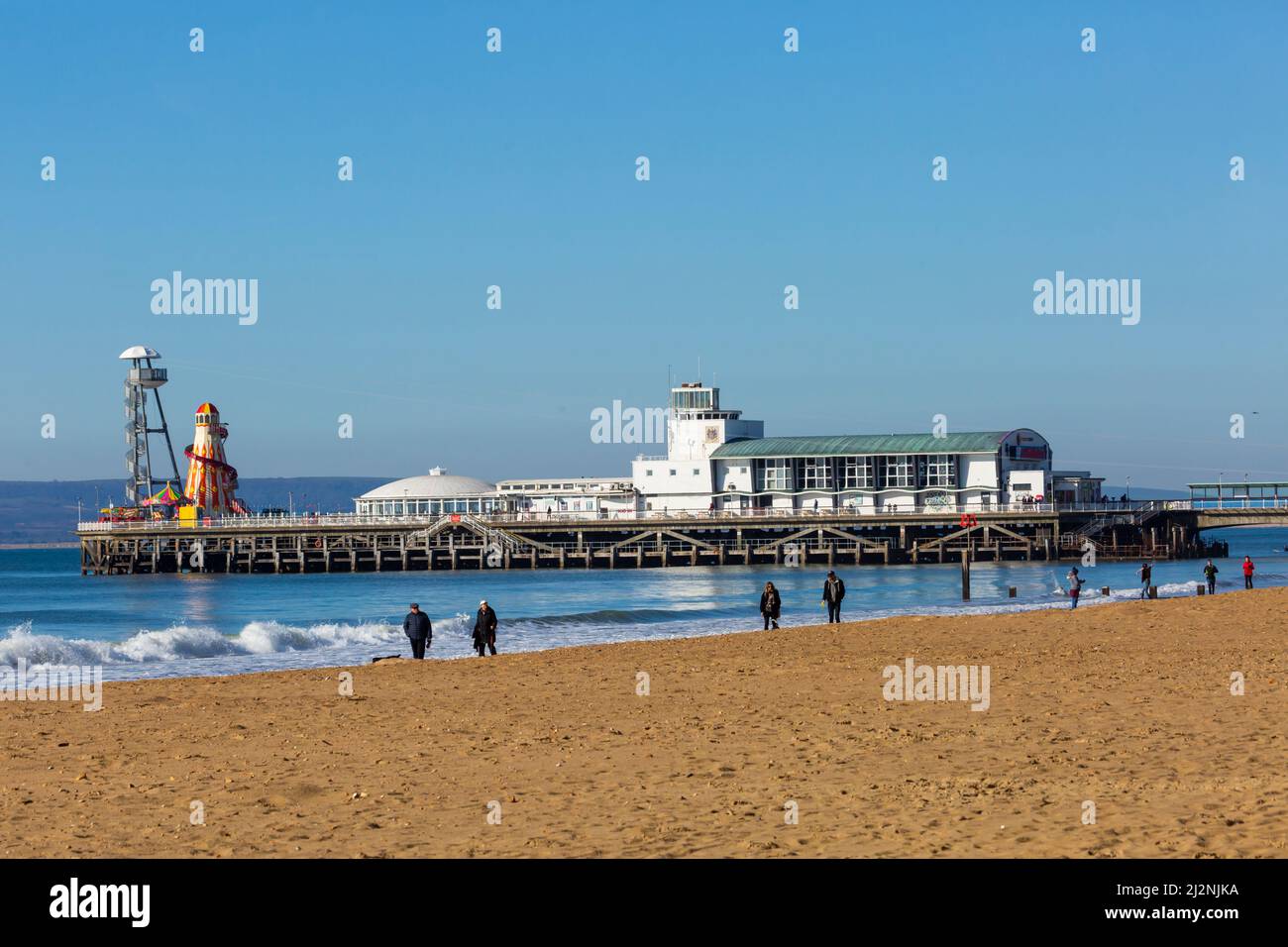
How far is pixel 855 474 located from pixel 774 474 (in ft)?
16.1

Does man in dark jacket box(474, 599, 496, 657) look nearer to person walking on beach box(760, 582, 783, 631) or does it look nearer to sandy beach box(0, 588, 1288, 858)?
sandy beach box(0, 588, 1288, 858)

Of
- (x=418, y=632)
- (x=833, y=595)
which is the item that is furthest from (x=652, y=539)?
(x=418, y=632)

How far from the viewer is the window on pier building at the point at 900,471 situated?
9294 centimetres

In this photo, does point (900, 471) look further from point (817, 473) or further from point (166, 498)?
point (166, 498)

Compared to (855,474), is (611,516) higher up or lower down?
lower down

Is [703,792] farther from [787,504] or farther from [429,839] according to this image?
[787,504]

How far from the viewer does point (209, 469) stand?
110000mm

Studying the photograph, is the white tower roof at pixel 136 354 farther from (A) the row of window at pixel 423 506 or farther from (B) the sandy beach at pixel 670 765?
(B) the sandy beach at pixel 670 765

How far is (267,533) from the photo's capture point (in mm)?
96875

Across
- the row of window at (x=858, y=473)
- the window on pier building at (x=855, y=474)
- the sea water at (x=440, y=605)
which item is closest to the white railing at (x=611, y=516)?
the row of window at (x=858, y=473)

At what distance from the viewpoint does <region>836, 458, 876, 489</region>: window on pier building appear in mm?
94250

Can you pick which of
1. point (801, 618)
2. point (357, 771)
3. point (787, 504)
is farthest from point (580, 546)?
point (357, 771)
